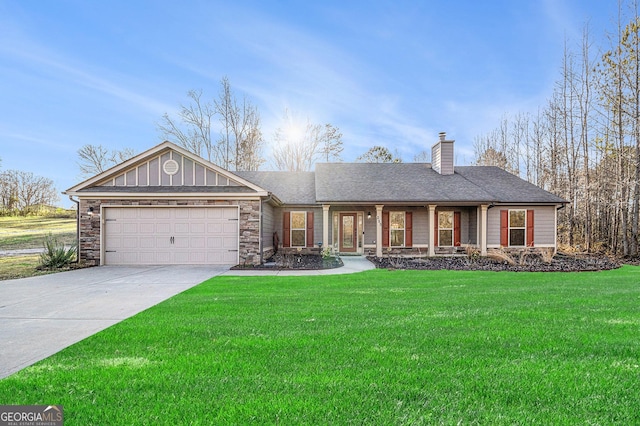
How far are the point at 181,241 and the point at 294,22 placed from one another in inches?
404

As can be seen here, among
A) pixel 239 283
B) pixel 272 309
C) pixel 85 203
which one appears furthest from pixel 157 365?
pixel 85 203

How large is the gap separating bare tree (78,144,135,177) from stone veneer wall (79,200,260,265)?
1927 centimetres

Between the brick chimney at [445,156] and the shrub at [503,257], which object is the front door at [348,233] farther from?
the shrub at [503,257]

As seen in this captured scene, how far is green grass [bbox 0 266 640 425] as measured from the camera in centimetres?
234

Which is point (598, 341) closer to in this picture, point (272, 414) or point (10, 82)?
point (272, 414)

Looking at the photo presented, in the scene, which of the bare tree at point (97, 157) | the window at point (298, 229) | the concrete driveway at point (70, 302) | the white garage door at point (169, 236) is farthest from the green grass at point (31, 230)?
the window at point (298, 229)

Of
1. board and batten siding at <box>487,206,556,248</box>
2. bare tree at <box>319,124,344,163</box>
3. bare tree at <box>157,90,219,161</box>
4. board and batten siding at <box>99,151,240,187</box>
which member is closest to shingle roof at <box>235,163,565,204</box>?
board and batten siding at <box>487,206,556,248</box>

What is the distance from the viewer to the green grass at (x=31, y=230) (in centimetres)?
2105

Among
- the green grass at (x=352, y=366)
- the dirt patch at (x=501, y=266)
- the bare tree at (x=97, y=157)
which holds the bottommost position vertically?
the dirt patch at (x=501, y=266)

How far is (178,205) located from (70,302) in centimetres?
612

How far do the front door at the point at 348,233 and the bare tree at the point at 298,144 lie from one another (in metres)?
11.6

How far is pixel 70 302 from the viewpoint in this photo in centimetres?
621

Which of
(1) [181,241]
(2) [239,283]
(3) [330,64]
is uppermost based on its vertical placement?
(3) [330,64]

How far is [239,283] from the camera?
8219 mm
